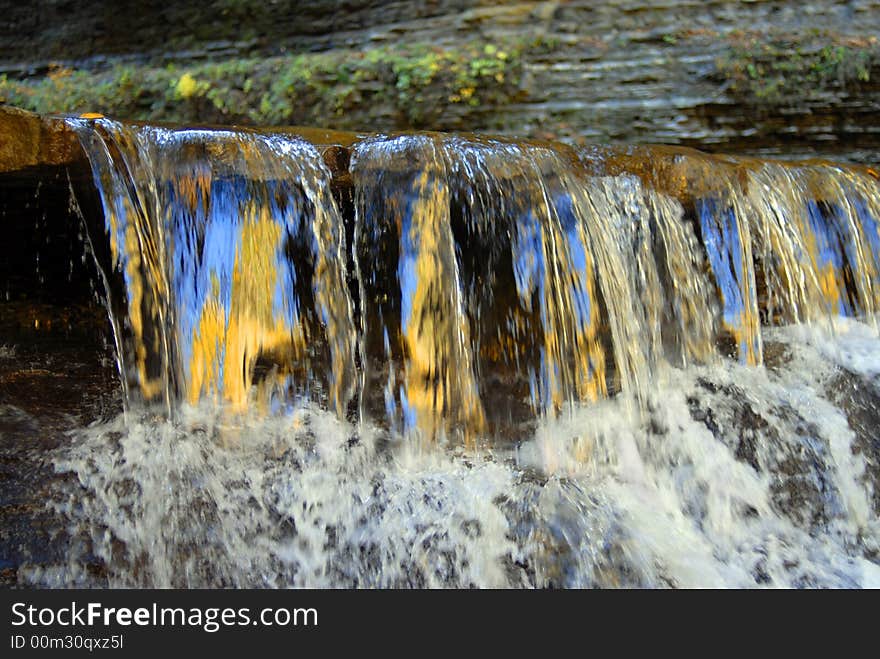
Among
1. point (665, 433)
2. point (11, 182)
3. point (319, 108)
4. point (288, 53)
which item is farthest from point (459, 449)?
point (288, 53)

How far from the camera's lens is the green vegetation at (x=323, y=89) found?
620cm

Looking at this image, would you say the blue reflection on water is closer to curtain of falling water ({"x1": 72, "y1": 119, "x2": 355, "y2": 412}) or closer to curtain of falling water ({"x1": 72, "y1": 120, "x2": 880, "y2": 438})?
curtain of falling water ({"x1": 72, "y1": 120, "x2": 880, "y2": 438})

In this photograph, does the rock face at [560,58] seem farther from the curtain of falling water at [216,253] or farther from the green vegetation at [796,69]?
the curtain of falling water at [216,253]

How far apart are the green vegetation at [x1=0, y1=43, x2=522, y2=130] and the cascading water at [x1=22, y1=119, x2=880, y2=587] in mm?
2863

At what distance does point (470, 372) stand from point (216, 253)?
1.18 m

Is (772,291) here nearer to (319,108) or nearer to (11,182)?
(11,182)

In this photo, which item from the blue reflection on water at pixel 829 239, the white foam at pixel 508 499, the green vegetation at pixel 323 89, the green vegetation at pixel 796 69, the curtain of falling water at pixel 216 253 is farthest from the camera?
the green vegetation at pixel 323 89

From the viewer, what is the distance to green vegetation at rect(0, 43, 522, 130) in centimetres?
620

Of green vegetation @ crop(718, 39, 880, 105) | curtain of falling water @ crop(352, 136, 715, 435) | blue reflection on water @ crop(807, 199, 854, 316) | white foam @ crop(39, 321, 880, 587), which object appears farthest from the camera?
green vegetation @ crop(718, 39, 880, 105)

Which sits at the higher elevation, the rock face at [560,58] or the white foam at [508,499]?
the rock face at [560,58]

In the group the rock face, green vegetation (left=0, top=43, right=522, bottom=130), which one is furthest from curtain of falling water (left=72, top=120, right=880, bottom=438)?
green vegetation (left=0, top=43, right=522, bottom=130)

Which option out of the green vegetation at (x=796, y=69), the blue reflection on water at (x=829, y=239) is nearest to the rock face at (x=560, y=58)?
the green vegetation at (x=796, y=69)

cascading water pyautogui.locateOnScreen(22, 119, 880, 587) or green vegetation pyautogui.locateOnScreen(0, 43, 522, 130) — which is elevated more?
green vegetation pyautogui.locateOnScreen(0, 43, 522, 130)

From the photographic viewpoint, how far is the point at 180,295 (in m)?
2.99
